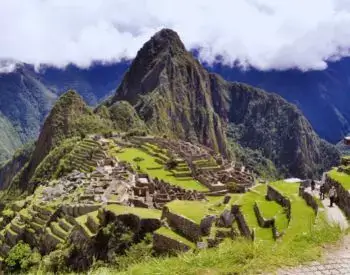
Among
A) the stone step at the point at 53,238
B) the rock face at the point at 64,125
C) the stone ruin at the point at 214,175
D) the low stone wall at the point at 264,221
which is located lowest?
the stone step at the point at 53,238

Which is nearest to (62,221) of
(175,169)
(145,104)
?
(175,169)

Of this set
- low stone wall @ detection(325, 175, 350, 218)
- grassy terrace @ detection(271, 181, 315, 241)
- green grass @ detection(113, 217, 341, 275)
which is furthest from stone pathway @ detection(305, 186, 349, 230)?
green grass @ detection(113, 217, 341, 275)

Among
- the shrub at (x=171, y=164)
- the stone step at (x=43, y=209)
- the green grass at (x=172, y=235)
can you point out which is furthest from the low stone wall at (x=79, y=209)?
the shrub at (x=171, y=164)

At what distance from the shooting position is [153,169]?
75.6 m

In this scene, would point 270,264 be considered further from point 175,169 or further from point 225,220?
point 175,169

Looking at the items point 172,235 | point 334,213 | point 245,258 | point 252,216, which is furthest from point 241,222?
point 245,258

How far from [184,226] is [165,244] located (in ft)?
4.86

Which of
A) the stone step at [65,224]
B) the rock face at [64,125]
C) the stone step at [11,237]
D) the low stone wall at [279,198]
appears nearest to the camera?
the low stone wall at [279,198]

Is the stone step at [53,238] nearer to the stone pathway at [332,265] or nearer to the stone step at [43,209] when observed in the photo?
the stone step at [43,209]

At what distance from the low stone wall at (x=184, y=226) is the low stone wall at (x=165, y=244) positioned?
74 centimetres

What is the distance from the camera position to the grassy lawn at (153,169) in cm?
6569

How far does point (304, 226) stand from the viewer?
645 inches

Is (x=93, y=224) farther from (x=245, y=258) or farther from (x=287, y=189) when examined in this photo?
(x=245, y=258)

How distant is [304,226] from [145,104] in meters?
171
